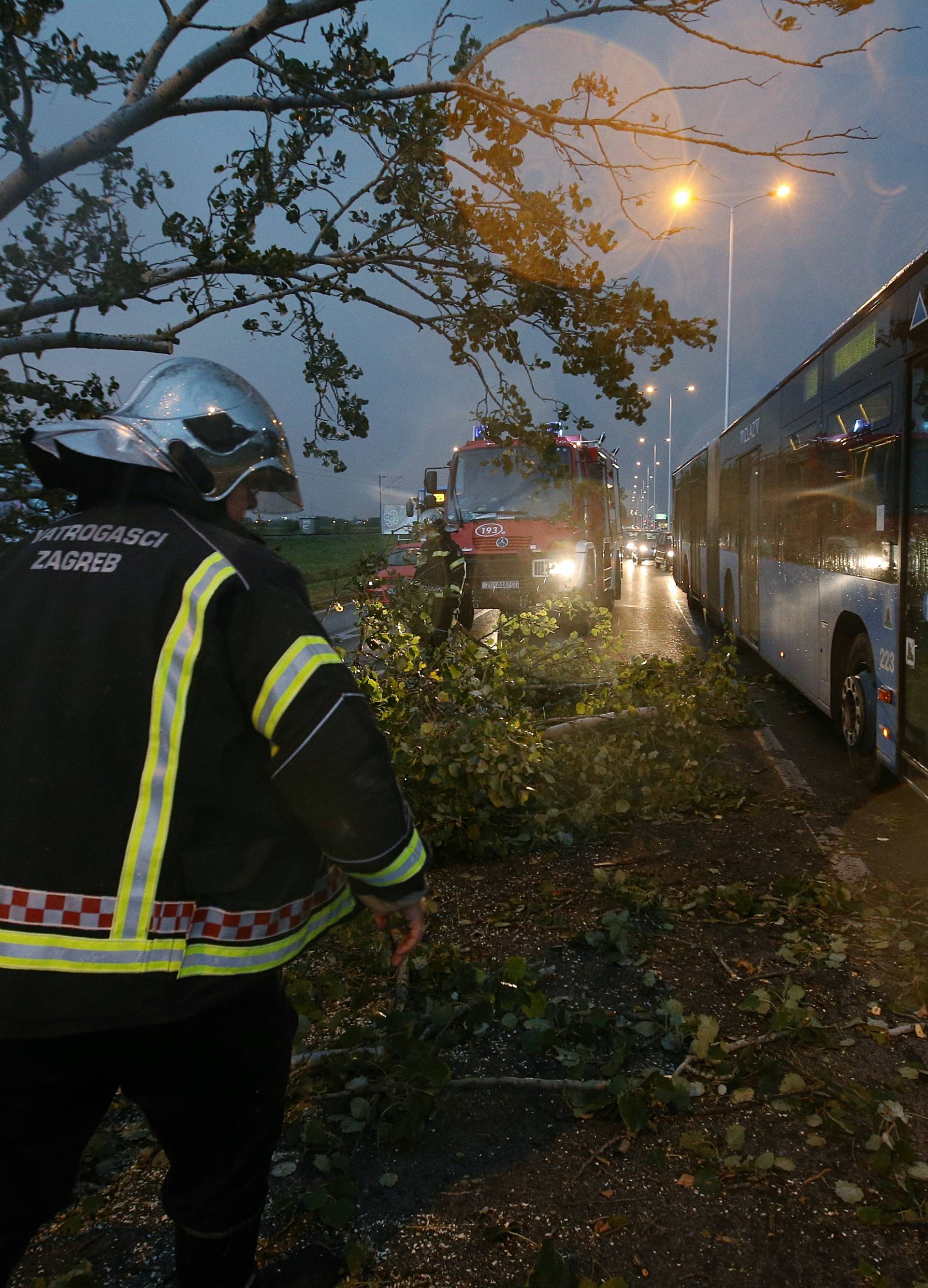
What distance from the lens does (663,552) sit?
51.6 m

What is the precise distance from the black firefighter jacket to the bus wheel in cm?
537

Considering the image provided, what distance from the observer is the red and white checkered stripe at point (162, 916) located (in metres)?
1.73

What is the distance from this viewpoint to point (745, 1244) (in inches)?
A: 96.0

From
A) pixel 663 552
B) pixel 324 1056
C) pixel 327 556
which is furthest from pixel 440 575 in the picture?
pixel 663 552

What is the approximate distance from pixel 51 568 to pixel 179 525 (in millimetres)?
262

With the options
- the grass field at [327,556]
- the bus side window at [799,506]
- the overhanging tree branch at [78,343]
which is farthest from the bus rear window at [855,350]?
the overhanging tree branch at [78,343]

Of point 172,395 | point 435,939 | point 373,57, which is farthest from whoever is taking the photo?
point 373,57

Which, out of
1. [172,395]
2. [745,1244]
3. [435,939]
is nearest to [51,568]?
[172,395]

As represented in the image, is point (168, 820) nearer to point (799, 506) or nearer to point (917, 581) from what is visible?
point (917, 581)

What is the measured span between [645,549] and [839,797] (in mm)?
49511

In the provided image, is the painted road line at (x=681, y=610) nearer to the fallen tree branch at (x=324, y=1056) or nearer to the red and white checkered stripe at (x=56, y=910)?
the fallen tree branch at (x=324, y=1056)

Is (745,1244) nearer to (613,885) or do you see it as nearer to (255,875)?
(255,875)

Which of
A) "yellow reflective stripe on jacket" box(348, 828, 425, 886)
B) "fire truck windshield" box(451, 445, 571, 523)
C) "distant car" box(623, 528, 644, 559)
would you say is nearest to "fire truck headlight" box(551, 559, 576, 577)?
"fire truck windshield" box(451, 445, 571, 523)

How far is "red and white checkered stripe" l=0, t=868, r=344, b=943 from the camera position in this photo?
1.73 m
